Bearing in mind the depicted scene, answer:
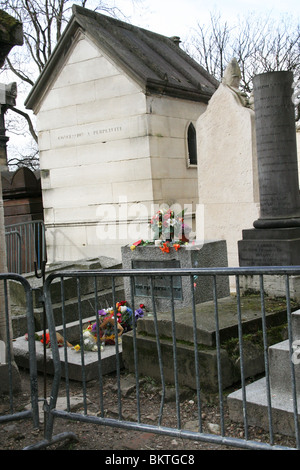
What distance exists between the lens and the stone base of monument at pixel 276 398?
11.9ft

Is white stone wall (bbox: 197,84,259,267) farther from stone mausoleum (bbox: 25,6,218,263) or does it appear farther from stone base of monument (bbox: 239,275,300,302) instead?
stone base of monument (bbox: 239,275,300,302)

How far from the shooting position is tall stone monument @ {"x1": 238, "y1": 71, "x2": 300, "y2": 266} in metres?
6.62

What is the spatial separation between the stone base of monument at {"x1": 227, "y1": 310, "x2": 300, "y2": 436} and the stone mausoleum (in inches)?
243

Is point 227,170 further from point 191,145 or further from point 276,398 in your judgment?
point 276,398

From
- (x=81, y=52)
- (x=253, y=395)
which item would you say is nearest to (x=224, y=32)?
(x=81, y=52)

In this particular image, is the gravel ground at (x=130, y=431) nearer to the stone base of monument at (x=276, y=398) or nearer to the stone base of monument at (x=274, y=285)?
the stone base of monument at (x=276, y=398)

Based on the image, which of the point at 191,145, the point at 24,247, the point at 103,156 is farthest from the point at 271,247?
the point at 24,247

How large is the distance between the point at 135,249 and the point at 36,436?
3857mm

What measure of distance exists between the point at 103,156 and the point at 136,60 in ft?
6.64

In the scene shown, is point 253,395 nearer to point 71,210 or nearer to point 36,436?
point 36,436

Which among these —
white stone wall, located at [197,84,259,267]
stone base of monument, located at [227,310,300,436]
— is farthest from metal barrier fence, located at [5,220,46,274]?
stone base of monument, located at [227,310,300,436]

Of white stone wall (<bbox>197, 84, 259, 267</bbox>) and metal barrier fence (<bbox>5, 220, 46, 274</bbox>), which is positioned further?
metal barrier fence (<bbox>5, 220, 46, 274</bbox>)

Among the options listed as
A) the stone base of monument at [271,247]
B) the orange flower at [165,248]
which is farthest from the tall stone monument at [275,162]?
the orange flower at [165,248]
